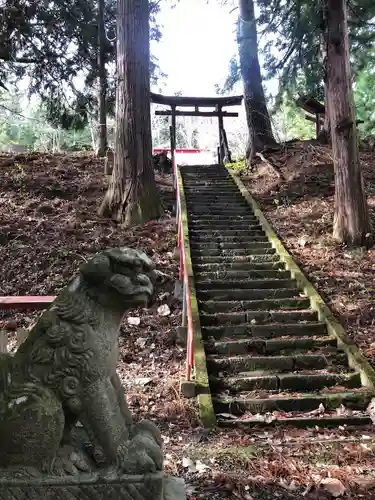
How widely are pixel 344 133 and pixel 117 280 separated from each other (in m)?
7.89

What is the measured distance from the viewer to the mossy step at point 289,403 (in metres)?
4.90

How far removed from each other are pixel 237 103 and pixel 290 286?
12011 mm

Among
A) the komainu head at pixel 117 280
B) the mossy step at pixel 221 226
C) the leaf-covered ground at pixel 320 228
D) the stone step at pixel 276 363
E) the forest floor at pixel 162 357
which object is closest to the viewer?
the komainu head at pixel 117 280

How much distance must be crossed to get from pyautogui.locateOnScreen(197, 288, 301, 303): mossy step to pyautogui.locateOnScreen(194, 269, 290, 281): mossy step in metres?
0.52

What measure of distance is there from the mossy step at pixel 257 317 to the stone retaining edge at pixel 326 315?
0.71ft

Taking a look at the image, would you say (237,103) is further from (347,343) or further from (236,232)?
(347,343)

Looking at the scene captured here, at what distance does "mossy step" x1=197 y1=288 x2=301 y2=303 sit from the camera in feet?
24.4

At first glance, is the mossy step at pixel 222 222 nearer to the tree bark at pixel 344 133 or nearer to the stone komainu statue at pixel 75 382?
the tree bark at pixel 344 133

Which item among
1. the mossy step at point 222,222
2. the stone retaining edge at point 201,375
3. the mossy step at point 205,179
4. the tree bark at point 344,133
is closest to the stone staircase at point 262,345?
the stone retaining edge at point 201,375

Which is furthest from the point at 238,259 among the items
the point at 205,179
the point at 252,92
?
the point at 252,92

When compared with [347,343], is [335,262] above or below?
above

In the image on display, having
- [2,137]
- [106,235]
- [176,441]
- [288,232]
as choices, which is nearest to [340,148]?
[288,232]

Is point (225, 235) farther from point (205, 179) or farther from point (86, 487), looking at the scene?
point (86, 487)

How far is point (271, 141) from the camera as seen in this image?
16.5 metres
